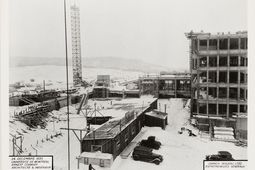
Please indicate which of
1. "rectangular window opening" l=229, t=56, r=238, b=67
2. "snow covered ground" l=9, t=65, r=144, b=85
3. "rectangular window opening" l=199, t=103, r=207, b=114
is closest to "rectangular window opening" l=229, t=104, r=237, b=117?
"rectangular window opening" l=199, t=103, r=207, b=114

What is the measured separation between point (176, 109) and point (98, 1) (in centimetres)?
1845

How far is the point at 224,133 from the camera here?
1938 cm

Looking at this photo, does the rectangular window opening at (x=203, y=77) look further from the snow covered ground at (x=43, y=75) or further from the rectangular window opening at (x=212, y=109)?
the snow covered ground at (x=43, y=75)

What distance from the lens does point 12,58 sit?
9906mm

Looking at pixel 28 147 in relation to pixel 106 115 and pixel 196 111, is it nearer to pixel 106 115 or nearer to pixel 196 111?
pixel 106 115

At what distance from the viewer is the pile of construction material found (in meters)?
18.2

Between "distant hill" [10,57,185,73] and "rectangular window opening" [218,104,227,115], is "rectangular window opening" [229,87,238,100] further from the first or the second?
"distant hill" [10,57,185,73]

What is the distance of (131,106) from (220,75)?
8.79m

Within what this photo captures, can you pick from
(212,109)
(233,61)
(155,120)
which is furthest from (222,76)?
(155,120)

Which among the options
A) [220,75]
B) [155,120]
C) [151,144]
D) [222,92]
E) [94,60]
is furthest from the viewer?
[94,60]

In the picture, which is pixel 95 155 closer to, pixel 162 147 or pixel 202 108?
pixel 162 147

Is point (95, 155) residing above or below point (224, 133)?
above

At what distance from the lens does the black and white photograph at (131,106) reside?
10.1 m

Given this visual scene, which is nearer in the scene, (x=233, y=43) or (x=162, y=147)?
(x=162, y=147)
